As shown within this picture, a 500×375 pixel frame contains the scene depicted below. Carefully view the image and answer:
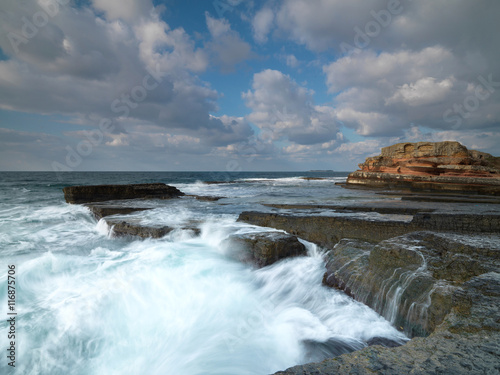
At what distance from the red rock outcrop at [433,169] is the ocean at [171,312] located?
16.8 m

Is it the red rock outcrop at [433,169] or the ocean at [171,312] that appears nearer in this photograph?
the ocean at [171,312]

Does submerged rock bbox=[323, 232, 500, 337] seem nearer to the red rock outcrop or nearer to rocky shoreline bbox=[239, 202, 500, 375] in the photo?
rocky shoreline bbox=[239, 202, 500, 375]

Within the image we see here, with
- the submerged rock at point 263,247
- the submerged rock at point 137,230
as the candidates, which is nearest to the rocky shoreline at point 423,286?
the submerged rock at point 263,247

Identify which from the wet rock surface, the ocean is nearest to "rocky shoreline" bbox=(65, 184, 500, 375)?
the ocean

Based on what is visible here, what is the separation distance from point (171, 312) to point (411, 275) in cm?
414

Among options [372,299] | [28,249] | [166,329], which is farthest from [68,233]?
[372,299]

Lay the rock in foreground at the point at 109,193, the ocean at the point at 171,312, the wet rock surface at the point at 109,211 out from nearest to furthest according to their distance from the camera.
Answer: the ocean at the point at 171,312 → the wet rock surface at the point at 109,211 → the rock in foreground at the point at 109,193

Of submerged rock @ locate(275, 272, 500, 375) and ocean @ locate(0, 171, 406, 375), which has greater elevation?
submerged rock @ locate(275, 272, 500, 375)

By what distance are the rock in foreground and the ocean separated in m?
8.00

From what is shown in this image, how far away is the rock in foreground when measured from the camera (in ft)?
47.7

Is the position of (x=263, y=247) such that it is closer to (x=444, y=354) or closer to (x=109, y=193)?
(x=444, y=354)

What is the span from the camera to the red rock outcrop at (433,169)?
666 inches

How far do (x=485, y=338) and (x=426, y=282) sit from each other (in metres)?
1.55

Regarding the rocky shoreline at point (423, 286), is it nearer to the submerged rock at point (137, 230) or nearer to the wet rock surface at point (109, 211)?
the submerged rock at point (137, 230)
